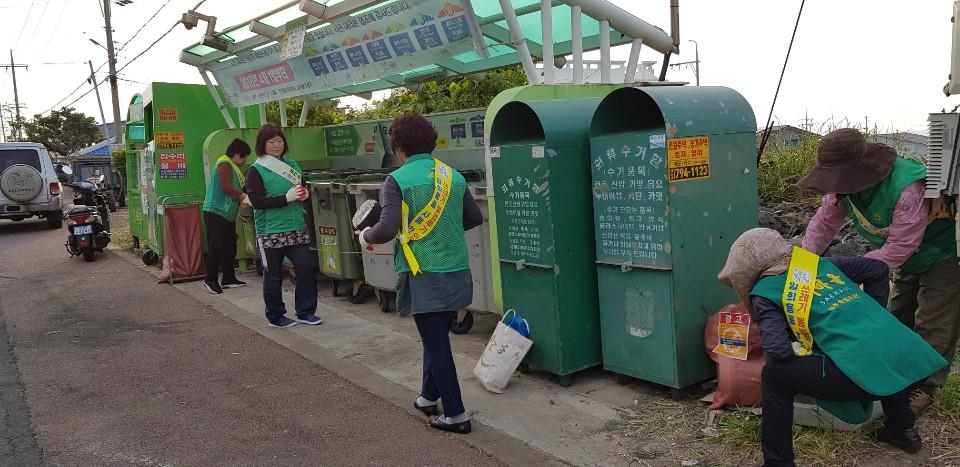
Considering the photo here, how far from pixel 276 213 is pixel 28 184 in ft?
42.5

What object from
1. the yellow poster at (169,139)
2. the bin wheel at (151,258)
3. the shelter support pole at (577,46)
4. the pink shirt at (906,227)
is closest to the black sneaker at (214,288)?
the yellow poster at (169,139)

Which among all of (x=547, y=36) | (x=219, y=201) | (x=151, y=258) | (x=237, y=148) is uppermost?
(x=547, y=36)

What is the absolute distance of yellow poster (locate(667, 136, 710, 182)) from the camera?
423 centimetres

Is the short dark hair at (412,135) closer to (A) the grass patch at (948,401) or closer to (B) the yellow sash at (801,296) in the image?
(B) the yellow sash at (801,296)

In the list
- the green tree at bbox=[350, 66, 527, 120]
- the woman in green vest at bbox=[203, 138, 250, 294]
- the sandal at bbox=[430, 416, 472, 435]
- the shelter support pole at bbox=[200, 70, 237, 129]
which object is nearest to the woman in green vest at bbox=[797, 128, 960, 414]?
the sandal at bbox=[430, 416, 472, 435]

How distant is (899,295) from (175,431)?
4.04 meters

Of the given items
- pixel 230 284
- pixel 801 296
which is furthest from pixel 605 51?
pixel 230 284

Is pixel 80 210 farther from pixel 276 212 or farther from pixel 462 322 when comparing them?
pixel 462 322

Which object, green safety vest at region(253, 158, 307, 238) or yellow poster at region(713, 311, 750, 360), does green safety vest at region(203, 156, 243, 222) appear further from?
yellow poster at region(713, 311, 750, 360)

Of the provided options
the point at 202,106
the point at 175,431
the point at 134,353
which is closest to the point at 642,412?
the point at 175,431

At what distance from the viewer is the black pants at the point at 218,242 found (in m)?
8.67

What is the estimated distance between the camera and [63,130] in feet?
147

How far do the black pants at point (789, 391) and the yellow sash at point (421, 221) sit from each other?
178 cm

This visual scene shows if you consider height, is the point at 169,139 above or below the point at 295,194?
above
